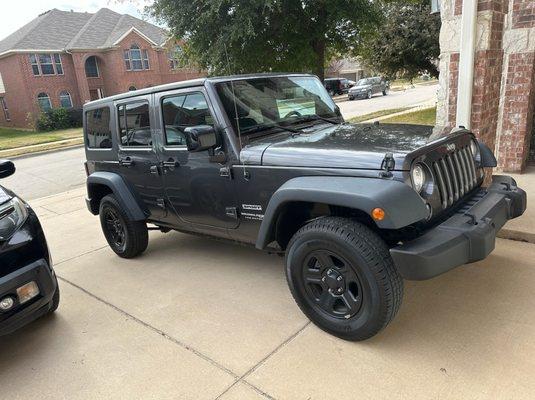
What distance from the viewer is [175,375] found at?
9.27 feet

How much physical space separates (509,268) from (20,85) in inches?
1433

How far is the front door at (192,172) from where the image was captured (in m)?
3.58

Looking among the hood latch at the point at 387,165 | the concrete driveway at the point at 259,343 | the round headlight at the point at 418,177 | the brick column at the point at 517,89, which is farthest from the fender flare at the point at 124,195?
the brick column at the point at 517,89

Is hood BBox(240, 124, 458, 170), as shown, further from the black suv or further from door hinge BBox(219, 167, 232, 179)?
door hinge BBox(219, 167, 232, 179)

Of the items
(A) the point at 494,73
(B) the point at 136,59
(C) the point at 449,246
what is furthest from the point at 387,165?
(B) the point at 136,59

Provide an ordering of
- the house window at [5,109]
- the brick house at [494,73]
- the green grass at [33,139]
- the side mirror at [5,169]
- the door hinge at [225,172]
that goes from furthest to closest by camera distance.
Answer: the house window at [5,109] → the green grass at [33,139] → the brick house at [494,73] → the side mirror at [5,169] → the door hinge at [225,172]

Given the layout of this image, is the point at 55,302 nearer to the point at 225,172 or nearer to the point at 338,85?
the point at 225,172

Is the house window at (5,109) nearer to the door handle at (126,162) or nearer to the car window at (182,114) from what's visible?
the door handle at (126,162)

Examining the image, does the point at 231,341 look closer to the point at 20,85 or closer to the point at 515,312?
the point at 515,312

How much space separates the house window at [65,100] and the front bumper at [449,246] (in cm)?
3660

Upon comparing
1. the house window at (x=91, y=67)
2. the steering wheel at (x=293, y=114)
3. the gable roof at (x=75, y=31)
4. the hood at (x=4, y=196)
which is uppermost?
the gable roof at (x=75, y=31)

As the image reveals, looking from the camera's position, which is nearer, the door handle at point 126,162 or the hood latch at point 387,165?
the hood latch at point 387,165

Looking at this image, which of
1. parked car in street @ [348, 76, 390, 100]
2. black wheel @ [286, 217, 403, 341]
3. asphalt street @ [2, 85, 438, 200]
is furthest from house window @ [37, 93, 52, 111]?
black wheel @ [286, 217, 403, 341]

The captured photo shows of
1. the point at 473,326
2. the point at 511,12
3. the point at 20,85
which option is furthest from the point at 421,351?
the point at 20,85
